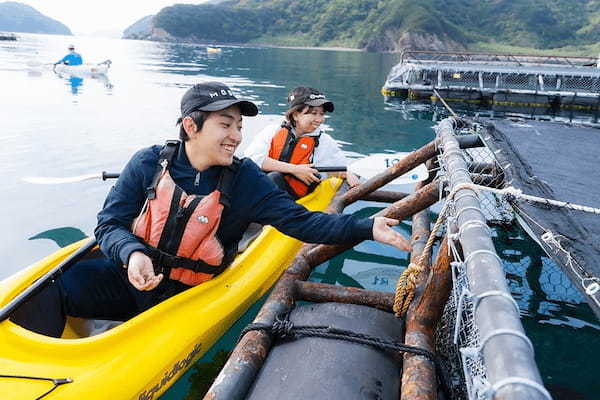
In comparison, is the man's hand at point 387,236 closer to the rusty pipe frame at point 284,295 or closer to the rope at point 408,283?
the rope at point 408,283

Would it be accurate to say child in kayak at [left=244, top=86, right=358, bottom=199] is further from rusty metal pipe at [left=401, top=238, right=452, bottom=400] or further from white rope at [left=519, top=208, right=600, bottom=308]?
white rope at [left=519, top=208, right=600, bottom=308]

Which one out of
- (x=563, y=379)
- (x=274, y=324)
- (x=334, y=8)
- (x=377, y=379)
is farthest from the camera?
(x=334, y=8)

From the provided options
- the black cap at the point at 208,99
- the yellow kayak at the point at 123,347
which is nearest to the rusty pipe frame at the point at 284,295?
the yellow kayak at the point at 123,347

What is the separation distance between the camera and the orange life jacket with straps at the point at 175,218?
9.06 feet

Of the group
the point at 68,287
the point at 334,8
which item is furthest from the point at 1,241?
the point at 334,8

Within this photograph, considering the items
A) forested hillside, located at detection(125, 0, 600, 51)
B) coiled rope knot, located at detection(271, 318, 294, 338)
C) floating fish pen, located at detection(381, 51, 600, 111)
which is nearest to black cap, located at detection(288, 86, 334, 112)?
coiled rope knot, located at detection(271, 318, 294, 338)

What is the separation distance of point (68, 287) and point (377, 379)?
2253 mm

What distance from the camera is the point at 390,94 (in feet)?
71.1

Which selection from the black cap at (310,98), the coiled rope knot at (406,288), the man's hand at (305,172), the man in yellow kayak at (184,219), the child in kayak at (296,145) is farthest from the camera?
the man's hand at (305,172)

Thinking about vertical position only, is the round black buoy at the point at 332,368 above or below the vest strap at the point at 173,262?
below

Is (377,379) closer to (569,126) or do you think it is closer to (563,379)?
(563,379)

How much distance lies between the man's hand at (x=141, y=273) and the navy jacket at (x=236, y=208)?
0.69 ft

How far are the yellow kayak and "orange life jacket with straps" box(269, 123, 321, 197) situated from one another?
1919mm

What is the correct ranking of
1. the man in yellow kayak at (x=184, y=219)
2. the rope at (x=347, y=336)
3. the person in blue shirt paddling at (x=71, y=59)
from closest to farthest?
1. the rope at (x=347, y=336)
2. the man in yellow kayak at (x=184, y=219)
3. the person in blue shirt paddling at (x=71, y=59)
